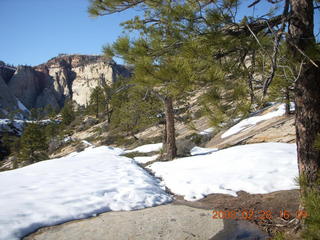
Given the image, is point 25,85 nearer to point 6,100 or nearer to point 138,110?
point 6,100

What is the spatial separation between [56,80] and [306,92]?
110m

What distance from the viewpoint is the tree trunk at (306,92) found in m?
2.31

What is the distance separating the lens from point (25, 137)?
2564 centimetres

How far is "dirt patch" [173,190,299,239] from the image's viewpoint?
308 centimetres

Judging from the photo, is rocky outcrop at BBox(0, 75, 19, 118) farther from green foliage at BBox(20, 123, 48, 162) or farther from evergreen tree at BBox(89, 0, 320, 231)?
evergreen tree at BBox(89, 0, 320, 231)

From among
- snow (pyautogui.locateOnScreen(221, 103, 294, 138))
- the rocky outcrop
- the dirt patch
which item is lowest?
the dirt patch

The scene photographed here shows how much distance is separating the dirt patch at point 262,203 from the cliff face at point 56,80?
88.1m

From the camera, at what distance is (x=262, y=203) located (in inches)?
147

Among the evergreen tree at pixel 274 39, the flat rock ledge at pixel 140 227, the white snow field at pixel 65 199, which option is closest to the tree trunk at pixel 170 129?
the white snow field at pixel 65 199

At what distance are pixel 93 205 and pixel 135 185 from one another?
4.57 feet

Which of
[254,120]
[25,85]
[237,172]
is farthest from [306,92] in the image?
[25,85]

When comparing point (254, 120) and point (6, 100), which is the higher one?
point (6, 100)

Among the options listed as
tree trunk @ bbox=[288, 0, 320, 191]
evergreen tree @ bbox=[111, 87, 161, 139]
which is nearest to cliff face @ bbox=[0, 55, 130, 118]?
evergreen tree @ bbox=[111, 87, 161, 139]

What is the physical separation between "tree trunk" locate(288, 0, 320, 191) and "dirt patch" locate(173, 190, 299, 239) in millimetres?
1013
